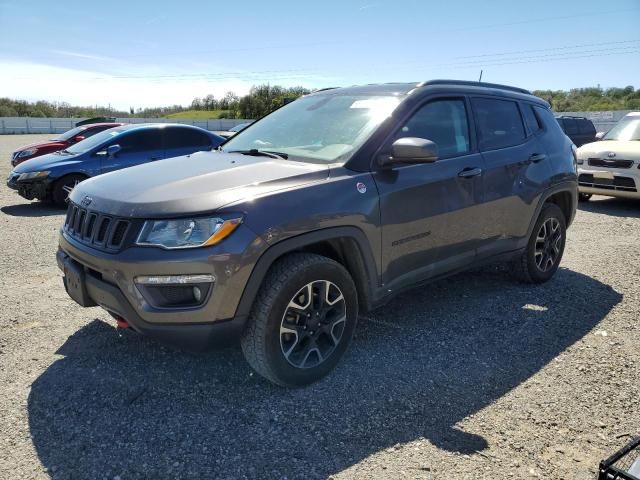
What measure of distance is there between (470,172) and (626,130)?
25.8 feet

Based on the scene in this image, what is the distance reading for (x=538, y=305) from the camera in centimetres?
461

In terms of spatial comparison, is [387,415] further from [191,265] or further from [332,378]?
[191,265]

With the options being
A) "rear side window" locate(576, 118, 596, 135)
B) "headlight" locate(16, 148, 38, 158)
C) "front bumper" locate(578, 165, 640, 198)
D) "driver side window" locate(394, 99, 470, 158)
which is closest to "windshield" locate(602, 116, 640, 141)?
"front bumper" locate(578, 165, 640, 198)

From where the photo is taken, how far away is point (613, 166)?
9.00 meters

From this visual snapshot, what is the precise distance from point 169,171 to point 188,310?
1086 mm

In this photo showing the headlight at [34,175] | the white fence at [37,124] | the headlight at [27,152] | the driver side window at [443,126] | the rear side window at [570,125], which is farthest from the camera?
the white fence at [37,124]

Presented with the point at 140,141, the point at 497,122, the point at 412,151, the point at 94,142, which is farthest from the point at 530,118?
the point at 94,142

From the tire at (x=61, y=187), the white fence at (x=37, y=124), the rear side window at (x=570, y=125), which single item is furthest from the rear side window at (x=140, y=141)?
the white fence at (x=37, y=124)

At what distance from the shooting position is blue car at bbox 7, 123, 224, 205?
9.17 m

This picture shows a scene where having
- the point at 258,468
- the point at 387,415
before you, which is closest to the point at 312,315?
the point at 387,415

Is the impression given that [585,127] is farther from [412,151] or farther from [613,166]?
[412,151]

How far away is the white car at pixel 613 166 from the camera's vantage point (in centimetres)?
875

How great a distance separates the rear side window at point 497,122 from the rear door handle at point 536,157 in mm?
175

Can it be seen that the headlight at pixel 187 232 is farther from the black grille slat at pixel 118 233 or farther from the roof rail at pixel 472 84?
the roof rail at pixel 472 84
